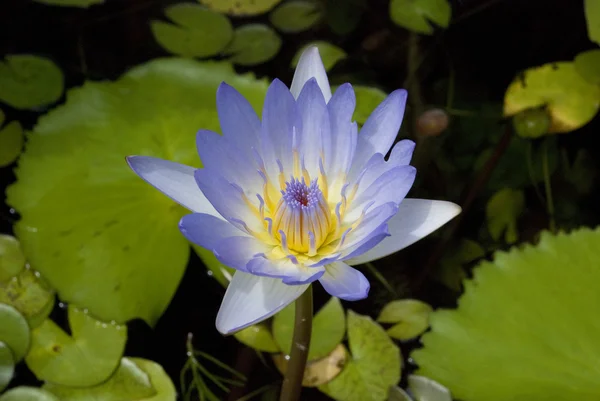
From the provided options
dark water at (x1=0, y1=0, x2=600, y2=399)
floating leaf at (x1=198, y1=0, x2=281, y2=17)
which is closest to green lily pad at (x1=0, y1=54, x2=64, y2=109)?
dark water at (x1=0, y1=0, x2=600, y2=399)

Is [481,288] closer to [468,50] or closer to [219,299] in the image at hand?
[219,299]

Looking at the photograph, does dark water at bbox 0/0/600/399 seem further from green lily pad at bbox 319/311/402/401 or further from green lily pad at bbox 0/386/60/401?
green lily pad at bbox 0/386/60/401

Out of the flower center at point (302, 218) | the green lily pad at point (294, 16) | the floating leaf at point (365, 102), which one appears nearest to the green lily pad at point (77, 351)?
the flower center at point (302, 218)

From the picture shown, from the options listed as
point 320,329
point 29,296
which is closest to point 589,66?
point 320,329

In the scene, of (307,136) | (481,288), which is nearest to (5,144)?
(307,136)

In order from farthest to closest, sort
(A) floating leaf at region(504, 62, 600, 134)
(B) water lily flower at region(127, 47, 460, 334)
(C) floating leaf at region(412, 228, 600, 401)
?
1. (A) floating leaf at region(504, 62, 600, 134)
2. (C) floating leaf at region(412, 228, 600, 401)
3. (B) water lily flower at region(127, 47, 460, 334)

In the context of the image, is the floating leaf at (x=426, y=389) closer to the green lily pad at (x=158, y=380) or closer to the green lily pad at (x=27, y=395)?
the green lily pad at (x=158, y=380)
